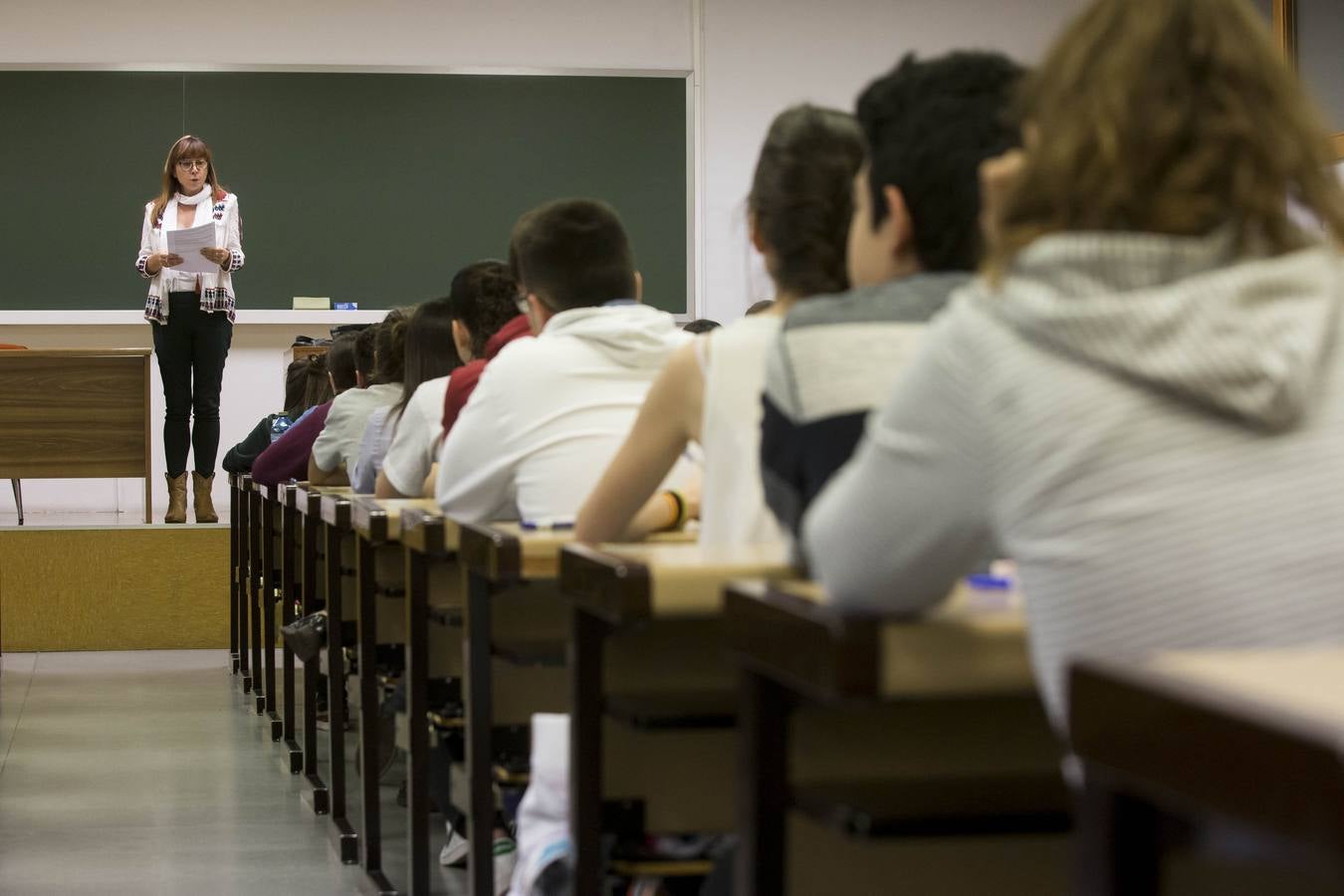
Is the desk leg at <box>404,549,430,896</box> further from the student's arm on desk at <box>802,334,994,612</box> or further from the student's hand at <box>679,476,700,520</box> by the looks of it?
the student's arm on desk at <box>802,334,994,612</box>

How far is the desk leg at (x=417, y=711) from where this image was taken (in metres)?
2.51

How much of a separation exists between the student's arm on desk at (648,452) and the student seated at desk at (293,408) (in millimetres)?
4167

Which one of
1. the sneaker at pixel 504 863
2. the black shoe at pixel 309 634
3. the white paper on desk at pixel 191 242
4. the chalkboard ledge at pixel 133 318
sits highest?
the white paper on desk at pixel 191 242

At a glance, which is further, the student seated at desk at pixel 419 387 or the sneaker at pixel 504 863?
the student seated at desk at pixel 419 387

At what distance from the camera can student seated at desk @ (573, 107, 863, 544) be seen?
1915mm

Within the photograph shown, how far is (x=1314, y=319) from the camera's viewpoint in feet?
3.06

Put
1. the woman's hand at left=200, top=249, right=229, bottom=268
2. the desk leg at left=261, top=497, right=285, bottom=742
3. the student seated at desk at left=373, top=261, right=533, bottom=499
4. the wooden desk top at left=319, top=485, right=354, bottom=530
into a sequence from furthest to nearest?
the woman's hand at left=200, top=249, right=229, bottom=268 → the desk leg at left=261, top=497, right=285, bottom=742 → the student seated at desk at left=373, top=261, right=533, bottom=499 → the wooden desk top at left=319, top=485, right=354, bottom=530

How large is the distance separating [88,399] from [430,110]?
3163 mm

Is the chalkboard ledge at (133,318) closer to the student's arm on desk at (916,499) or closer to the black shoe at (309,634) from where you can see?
the black shoe at (309,634)

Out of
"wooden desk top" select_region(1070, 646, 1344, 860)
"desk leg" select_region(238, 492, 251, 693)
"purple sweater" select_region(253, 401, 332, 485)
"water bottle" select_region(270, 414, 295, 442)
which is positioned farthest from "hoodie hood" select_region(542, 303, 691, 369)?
"water bottle" select_region(270, 414, 295, 442)

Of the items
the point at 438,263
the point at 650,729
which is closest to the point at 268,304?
the point at 438,263

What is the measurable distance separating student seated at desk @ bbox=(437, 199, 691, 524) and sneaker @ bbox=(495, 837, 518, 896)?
20.2 inches

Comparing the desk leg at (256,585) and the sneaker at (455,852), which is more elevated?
the desk leg at (256,585)

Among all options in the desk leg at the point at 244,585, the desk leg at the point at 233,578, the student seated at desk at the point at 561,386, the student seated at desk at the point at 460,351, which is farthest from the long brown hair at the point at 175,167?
the student seated at desk at the point at 561,386
